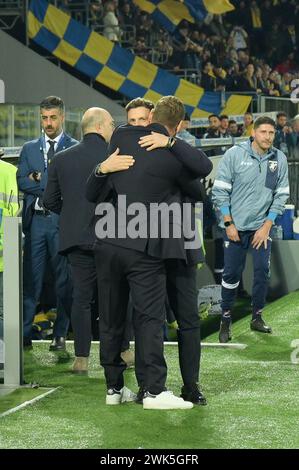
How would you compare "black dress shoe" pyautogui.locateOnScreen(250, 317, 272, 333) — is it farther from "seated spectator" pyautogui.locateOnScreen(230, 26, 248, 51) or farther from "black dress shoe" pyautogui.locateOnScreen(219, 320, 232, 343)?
"seated spectator" pyautogui.locateOnScreen(230, 26, 248, 51)

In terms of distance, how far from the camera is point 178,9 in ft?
75.3

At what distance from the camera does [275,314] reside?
10250 millimetres

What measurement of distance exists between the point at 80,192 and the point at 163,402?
161 cm

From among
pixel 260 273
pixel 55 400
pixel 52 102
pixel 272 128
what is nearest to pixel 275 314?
pixel 260 273

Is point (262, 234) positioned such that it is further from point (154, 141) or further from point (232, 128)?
point (232, 128)

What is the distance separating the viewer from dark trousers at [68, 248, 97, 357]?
24.2 ft

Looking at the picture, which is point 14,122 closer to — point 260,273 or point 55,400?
point 260,273

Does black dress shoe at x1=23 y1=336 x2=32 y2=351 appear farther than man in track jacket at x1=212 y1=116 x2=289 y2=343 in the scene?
No

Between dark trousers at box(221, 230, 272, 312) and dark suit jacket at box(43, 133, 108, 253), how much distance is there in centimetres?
205

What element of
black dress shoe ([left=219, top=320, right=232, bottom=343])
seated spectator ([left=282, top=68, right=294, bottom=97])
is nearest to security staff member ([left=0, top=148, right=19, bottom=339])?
black dress shoe ([left=219, top=320, right=232, bottom=343])

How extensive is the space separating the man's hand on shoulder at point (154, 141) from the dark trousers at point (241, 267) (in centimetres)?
314

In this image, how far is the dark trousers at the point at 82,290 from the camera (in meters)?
7.39

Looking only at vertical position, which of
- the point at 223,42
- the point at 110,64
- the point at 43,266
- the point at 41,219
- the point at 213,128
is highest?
the point at 223,42

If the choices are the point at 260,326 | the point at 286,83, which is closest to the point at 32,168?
the point at 260,326
